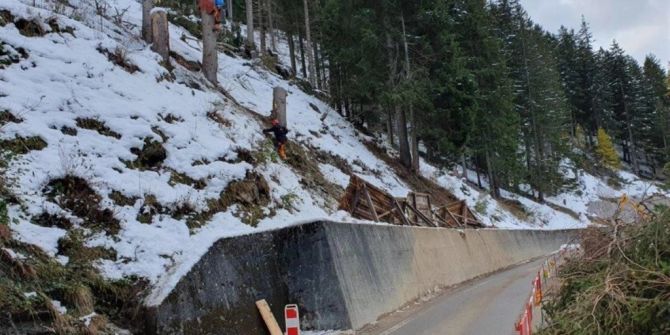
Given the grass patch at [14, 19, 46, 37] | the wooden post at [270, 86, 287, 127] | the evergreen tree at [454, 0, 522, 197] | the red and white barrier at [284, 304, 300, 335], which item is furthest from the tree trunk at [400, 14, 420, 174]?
the red and white barrier at [284, 304, 300, 335]

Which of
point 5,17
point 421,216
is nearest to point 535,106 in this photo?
point 421,216

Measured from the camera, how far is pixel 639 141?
73750mm

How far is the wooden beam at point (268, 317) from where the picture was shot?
8523mm

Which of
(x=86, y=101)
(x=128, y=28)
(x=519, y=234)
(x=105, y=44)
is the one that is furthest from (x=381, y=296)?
(x=519, y=234)

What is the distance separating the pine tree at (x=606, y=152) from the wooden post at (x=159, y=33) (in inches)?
2490

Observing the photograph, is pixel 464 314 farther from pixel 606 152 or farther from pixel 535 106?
pixel 606 152

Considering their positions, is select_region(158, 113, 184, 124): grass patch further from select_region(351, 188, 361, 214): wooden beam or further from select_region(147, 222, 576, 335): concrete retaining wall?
select_region(351, 188, 361, 214): wooden beam

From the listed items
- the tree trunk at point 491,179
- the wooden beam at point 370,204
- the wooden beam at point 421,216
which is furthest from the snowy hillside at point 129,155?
the tree trunk at point 491,179

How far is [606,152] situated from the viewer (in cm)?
6650

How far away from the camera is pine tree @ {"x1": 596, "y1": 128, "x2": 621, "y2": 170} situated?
2621 inches

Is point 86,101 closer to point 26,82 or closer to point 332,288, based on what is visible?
point 26,82

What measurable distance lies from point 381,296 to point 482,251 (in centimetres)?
1006

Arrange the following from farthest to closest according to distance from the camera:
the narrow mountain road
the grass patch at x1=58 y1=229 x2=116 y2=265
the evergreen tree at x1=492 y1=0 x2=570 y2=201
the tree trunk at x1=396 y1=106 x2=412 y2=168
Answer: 1. the evergreen tree at x1=492 y1=0 x2=570 y2=201
2. the tree trunk at x1=396 y1=106 x2=412 y2=168
3. the narrow mountain road
4. the grass patch at x1=58 y1=229 x2=116 y2=265

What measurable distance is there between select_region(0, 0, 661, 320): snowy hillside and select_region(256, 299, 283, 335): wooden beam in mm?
1231
